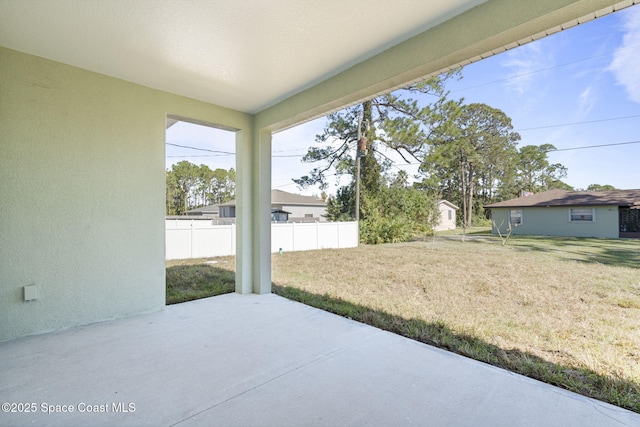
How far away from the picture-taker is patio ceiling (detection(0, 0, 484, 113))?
6.39 ft

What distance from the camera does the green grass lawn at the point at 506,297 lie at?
2312 millimetres

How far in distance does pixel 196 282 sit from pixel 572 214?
10626mm

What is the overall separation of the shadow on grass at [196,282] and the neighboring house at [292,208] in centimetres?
1281

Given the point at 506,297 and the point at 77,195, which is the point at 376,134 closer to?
the point at 506,297

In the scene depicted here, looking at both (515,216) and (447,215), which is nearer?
(515,216)

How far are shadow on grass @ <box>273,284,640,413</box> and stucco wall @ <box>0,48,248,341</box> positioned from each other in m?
2.36

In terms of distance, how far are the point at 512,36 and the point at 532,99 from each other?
638 cm

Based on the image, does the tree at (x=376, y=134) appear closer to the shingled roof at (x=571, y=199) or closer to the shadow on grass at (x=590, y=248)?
the shingled roof at (x=571, y=199)

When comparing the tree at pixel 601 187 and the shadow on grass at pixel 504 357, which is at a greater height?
the tree at pixel 601 187

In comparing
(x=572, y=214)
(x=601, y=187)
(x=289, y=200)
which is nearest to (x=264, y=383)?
(x=601, y=187)

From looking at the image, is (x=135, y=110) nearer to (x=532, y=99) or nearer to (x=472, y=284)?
(x=472, y=284)

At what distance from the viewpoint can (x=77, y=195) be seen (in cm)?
293

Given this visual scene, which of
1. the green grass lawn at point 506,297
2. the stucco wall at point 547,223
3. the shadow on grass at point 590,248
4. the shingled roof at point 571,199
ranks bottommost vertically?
the green grass lawn at point 506,297

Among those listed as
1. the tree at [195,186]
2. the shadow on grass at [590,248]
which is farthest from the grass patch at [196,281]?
the tree at [195,186]
